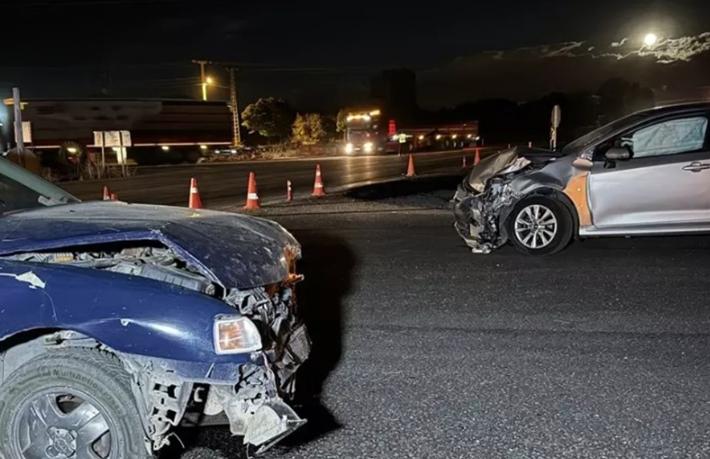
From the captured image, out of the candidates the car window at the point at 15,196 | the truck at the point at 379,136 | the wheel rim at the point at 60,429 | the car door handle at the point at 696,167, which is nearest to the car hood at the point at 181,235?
the car window at the point at 15,196

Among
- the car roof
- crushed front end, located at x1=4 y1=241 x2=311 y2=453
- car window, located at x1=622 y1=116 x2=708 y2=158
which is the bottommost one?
crushed front end, located at x1=4 y1=241 x2=311 y2=453

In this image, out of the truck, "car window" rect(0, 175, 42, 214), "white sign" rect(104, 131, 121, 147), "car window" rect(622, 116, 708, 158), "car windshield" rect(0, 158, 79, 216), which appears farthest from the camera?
the truck

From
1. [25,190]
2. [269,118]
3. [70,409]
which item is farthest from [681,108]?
[269,118]

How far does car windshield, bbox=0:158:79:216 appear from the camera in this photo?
14.7 ft

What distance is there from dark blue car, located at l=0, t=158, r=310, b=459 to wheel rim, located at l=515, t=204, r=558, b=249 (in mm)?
5718

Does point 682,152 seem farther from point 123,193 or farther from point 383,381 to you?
point 123,193

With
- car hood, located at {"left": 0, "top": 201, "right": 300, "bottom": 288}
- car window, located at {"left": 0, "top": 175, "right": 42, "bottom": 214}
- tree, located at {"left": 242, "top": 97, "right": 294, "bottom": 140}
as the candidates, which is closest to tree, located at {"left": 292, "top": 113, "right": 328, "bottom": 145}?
tree, located at {"left": 242, "top": 97, "right": 294, "bottom": 140}

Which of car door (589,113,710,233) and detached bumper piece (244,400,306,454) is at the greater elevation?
car door (589,113,710,233)

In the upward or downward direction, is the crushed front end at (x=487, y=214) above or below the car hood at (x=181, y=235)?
below

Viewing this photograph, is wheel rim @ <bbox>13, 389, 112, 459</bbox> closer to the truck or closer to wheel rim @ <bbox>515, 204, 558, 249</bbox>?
wheel rim @ <bbox>515, 204, 558, 249</bbox>

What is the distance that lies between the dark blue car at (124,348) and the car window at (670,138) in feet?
22.0

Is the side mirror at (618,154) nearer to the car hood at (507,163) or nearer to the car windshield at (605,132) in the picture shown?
the car windshield at (605,132)

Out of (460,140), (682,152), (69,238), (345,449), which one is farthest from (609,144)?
(460,140)

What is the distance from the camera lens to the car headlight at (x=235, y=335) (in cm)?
295
